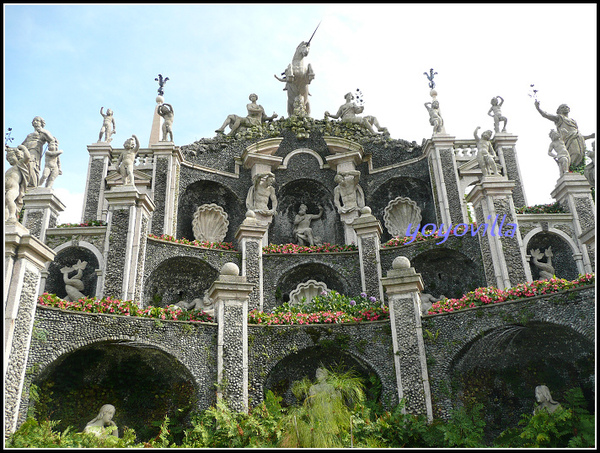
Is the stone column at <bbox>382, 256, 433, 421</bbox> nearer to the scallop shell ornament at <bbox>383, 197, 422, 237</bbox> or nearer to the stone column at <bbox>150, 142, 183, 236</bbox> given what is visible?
the scallop shell ornament at <bbox>383, 197, 422, 237</bbox>

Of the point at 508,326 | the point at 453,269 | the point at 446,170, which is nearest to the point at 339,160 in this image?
the point at 446,170

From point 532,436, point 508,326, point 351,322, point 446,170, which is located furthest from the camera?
Answer: point 446,170

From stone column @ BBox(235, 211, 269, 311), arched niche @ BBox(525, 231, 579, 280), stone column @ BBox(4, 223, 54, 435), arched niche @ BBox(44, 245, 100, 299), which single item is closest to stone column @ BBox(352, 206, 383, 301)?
stone column @ BBox(235, 211, 269, 311)

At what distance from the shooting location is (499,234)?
2014 cm

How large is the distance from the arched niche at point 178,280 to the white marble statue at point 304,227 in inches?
195

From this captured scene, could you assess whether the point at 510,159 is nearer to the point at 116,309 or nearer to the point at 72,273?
the point at 116,309

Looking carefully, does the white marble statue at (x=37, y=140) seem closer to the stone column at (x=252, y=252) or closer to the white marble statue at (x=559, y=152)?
the stone column at (x=252, y=252)

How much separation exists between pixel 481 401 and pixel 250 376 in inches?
258

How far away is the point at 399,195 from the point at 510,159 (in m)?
5.37

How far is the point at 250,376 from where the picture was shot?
1593 cm

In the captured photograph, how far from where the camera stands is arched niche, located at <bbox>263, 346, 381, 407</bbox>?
16.4 m

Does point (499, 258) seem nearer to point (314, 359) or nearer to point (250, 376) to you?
point (314, 359)

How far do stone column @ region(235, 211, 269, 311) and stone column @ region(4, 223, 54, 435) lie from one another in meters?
8.28

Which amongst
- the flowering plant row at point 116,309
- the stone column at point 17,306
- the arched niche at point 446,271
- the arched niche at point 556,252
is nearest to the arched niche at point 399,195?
the arched niche at point 446,271
